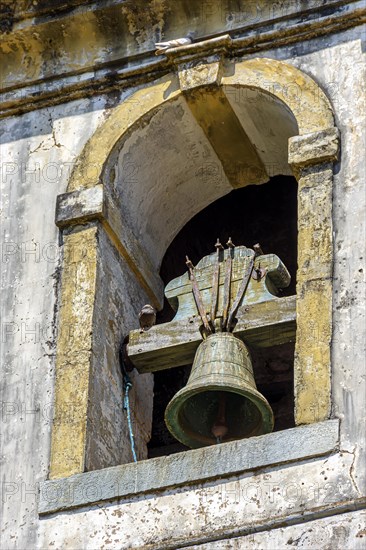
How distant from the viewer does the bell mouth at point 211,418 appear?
11.2 meters

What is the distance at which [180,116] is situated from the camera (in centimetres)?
1227

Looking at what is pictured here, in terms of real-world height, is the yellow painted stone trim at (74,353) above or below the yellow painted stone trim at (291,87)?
below

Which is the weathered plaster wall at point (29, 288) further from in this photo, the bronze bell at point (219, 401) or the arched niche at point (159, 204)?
the bronze bell at point (219, 401)

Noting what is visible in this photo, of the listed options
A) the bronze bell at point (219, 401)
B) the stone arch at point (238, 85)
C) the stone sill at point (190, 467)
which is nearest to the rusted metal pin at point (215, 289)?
the bronze bell at point (219, 401)

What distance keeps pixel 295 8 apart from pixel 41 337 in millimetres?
2191

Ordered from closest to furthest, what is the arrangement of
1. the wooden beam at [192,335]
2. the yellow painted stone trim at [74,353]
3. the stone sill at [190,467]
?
1. the stone sill at [190,467]
2. the yellow painted stone trim at [74,353]
3. the wooden beam at [192,335]

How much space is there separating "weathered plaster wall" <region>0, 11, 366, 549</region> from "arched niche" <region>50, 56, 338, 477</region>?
0.09m

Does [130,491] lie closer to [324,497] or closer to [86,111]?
[324,497]

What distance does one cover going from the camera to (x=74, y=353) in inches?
449

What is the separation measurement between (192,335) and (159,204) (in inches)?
49.3

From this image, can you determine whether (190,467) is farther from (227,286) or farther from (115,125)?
(115,125)

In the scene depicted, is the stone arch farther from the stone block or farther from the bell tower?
the bell tower

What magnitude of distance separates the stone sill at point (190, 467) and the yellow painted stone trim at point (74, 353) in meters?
0.15

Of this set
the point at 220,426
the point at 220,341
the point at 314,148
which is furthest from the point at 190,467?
the point at 314,148
